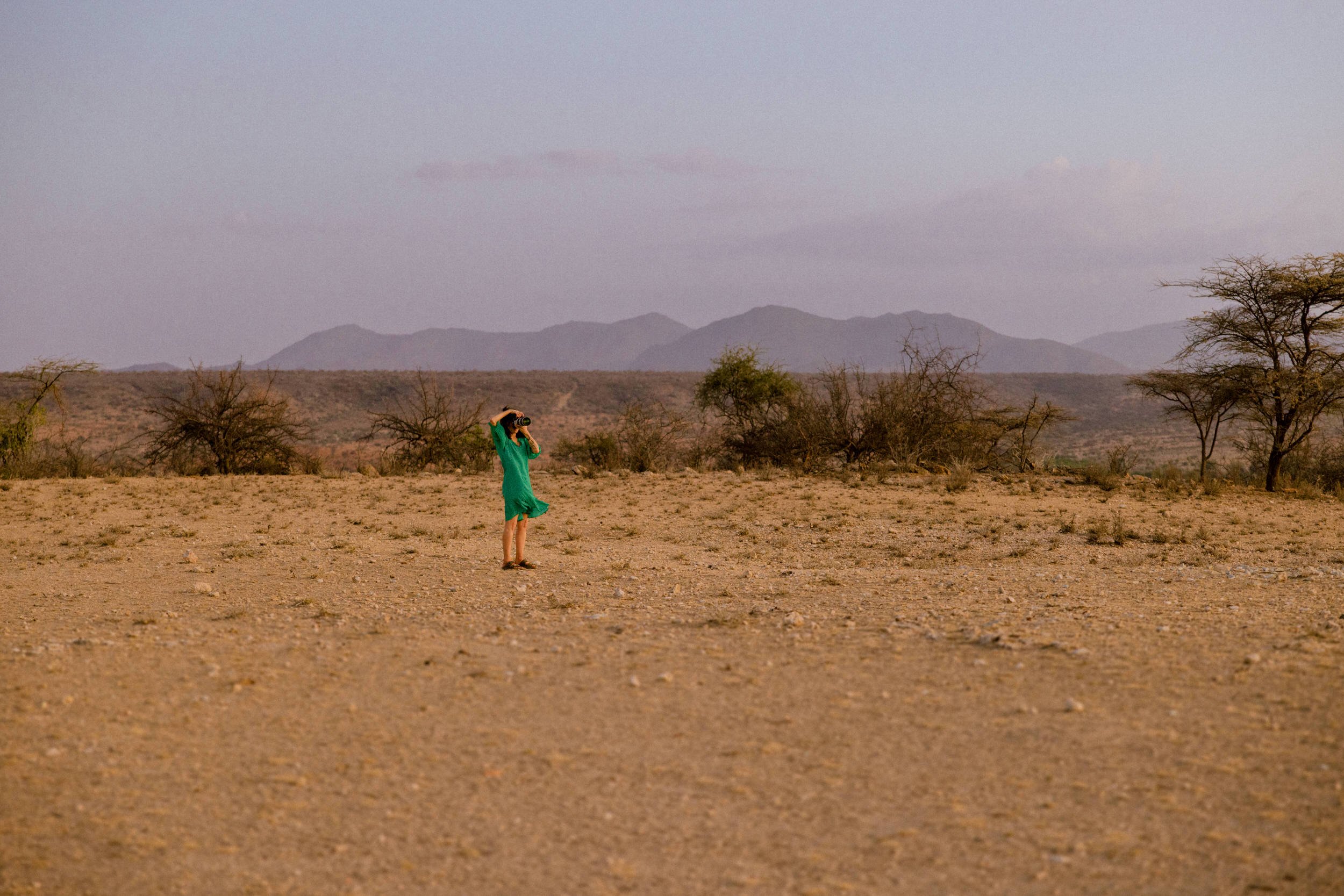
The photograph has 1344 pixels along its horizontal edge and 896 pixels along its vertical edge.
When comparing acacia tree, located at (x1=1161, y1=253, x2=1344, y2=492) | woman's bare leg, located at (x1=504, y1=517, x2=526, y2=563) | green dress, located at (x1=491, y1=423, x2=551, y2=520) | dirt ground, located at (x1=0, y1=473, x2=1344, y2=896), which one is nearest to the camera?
dirt ground, located at (x1=0, y1=473, x2=1344, y2=896)

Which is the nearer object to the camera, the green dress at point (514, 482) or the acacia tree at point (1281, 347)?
the green dress at point (514, 482)

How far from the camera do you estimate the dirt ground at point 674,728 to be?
12.5ft

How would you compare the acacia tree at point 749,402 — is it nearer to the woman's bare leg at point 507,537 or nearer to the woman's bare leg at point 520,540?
the woman's bare leg at point 520,540

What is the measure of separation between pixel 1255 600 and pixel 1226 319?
16344 millimetres

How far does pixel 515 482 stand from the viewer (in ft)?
32.4

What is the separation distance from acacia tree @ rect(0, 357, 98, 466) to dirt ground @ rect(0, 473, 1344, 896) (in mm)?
14486

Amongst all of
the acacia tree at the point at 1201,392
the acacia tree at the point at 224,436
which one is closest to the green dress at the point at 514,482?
the acacia tree at the point at 224,436

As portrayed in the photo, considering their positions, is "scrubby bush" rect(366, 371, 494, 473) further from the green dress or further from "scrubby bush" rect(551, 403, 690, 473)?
the green dress

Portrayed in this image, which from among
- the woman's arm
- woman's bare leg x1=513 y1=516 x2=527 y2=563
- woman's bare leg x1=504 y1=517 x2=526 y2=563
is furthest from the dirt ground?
the woman's arm

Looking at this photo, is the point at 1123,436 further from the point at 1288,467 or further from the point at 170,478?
the point at 170,478

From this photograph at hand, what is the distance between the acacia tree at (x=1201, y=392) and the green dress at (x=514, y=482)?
57.0 ft

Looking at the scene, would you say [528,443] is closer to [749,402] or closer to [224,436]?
[224,436]

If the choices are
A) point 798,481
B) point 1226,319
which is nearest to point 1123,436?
point 1226,319

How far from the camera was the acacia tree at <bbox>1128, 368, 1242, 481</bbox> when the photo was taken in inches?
843
